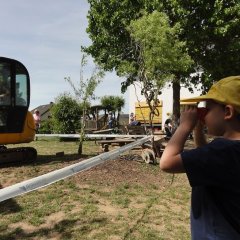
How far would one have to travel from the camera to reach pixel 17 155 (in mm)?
12117

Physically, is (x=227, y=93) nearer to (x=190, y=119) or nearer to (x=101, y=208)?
(x=190, y=119)

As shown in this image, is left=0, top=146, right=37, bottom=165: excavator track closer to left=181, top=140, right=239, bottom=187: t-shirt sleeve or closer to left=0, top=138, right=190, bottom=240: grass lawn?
left=0, top=138, right=190, bottom=240: grass lawn

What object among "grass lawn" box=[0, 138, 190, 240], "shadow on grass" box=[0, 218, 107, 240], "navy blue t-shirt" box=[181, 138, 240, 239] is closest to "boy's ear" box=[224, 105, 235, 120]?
"navy blue t-shirt" box=[181, 138, 240, 239]

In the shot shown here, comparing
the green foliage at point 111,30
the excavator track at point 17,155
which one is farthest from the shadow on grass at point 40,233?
the green foliage at point 111,30

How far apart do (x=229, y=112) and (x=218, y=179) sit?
1.13ft

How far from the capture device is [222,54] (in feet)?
78.8

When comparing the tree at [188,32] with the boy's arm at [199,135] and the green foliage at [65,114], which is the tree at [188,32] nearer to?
the green foliage at [65,114]

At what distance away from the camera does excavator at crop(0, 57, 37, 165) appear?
11852 mm

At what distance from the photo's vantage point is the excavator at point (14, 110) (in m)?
11.9

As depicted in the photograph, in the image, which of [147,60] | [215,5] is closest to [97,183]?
[147,60]

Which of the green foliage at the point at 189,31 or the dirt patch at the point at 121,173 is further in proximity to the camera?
the green foliage at the point at 189,31

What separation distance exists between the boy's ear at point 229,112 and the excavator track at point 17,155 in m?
10.3

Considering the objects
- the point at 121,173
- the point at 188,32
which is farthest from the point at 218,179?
the point at 188,32

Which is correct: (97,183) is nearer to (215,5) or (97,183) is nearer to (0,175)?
(0,175)
